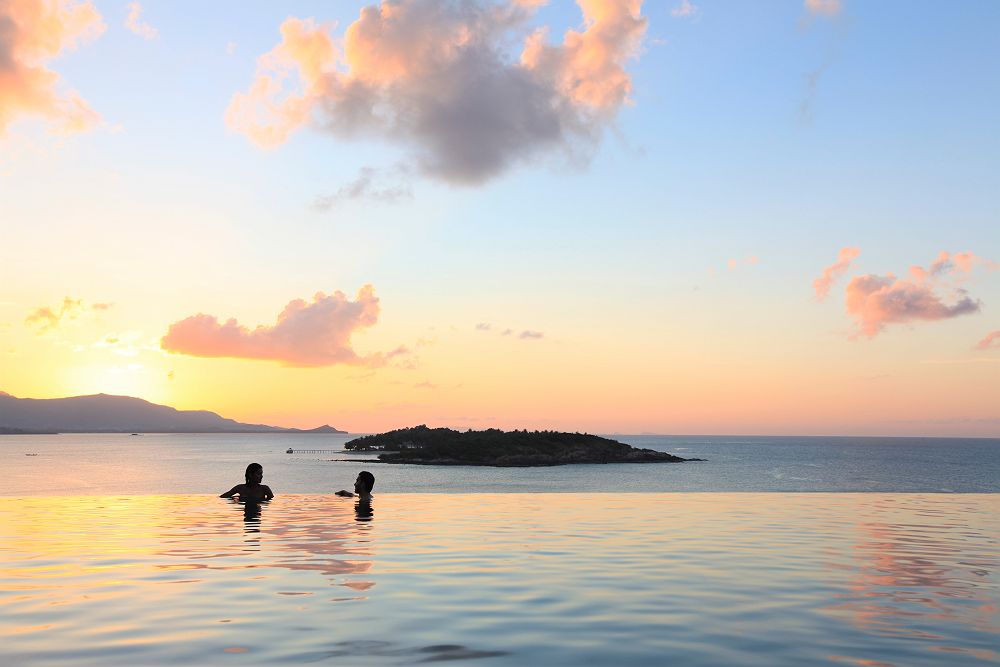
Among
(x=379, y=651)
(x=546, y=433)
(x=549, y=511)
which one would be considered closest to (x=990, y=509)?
(x=549, y=511)

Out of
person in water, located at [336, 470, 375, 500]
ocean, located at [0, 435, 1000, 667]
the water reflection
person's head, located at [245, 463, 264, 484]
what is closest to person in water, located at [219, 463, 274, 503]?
person's head, located at [245, 463, 264, 484]

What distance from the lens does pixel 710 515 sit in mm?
30906

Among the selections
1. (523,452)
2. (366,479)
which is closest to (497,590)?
(366,479)

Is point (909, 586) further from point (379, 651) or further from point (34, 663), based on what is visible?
point (34, 663)

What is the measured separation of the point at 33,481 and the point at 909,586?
91.3 meters

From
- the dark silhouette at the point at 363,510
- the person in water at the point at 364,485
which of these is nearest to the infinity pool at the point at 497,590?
the dark silhouette at the point at 363,510

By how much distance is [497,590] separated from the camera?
48.2 feet

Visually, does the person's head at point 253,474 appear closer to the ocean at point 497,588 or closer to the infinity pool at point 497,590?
the ocean at point 497,588

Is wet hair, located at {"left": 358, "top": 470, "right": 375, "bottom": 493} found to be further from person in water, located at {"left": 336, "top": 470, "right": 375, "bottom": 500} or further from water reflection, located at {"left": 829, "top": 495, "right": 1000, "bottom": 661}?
water reflection, located at {"left": 829, "top": 495, "right": 1000, "bottom": 661}

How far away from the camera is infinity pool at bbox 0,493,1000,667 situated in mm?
10367

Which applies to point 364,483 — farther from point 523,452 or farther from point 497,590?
point 523,452

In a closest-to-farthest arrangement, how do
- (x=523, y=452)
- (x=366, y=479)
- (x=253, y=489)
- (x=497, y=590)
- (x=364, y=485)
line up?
1. (x=497, y=590)
2. (x=253, y=489)
3. (x=366, y=479)
4. (x=364, y=485)
5. (x=523, y=452)

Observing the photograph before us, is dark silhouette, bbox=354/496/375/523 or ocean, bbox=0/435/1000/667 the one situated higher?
ocean, bbox=0/435/1000/667

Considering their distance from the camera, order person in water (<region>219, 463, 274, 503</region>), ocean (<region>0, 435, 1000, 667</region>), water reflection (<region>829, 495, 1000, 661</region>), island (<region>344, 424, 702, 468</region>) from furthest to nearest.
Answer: island (<region>344, 424, 702, 468</region>) → person in water (<region>219, 463, 274, 503</region>) → water reflection (<region>829, 495, 1000, 661</region>) → ocean (<region>0, 435, 1000, 667</region>)
